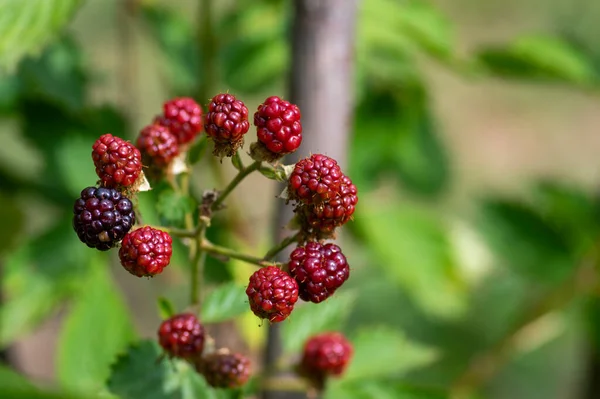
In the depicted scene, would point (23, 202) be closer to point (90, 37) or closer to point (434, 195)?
point (434, 195)

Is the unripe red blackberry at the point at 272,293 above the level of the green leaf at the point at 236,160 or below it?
below

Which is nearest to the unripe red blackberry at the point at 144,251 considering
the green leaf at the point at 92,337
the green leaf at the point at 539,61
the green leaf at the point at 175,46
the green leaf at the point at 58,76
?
the green leaf at the point at 92,337

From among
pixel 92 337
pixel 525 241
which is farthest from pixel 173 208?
pixel 525 241

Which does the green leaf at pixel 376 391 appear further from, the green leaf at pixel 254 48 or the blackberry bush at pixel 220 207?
the green leaf at pixel 254 48

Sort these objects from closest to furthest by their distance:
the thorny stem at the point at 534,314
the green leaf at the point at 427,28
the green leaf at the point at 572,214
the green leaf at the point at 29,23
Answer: the green leaf at the point at 29,23
the green leaf at the point at 427,28
the thorny stem at the point at 534,314
the green leaf at the point at 572,214

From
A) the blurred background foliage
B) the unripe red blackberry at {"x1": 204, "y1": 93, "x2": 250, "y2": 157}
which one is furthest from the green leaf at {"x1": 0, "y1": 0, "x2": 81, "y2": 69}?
the unripe red blackberry at {"x1": 204, "y1": 93, "x2": 250, "y2": 157}

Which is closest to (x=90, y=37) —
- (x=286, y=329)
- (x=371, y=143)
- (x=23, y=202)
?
(x=23, y=202)

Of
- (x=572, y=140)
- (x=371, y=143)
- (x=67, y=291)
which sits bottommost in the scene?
(x=67, y=291)
